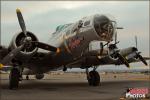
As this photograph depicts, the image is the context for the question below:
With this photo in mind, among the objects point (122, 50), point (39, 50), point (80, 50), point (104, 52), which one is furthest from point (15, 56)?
point (122, 50)

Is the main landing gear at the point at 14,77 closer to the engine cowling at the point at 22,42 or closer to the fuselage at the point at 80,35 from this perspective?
the engine cowling at the point at 22,42

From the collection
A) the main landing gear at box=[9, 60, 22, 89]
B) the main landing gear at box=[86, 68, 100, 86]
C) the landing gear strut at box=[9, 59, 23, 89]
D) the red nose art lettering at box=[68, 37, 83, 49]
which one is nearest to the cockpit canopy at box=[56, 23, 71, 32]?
the red nose art lettering at box=[68, 37, 83, 49]

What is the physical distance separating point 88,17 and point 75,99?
304 inches

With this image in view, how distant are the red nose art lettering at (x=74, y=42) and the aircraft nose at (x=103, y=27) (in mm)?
1520

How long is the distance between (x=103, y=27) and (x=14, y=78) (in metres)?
6.86

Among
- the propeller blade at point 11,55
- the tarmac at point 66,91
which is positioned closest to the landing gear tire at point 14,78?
the tarmac at point 66,91

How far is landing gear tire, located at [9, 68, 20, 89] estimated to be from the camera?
20.8 meters

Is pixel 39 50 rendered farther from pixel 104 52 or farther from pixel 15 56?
pixel 104 52

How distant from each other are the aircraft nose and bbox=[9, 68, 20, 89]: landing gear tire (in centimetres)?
613

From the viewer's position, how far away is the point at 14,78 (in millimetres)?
20766

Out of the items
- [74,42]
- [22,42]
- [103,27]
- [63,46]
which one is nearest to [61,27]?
[63,46]

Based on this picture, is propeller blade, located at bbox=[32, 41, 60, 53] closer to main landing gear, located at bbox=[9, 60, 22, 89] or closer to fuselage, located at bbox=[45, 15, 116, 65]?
fuselage, located at bbox=[45, 15, 116, 65]

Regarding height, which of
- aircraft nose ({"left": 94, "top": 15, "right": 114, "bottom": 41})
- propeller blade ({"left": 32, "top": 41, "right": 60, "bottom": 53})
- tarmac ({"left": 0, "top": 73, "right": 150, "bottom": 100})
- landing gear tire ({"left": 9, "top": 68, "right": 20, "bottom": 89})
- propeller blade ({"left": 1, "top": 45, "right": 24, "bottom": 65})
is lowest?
tarmac ({"left": 0, "top": 73, "right": 150, "bottom": 100})

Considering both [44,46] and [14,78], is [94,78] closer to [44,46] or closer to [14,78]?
[44,46]
